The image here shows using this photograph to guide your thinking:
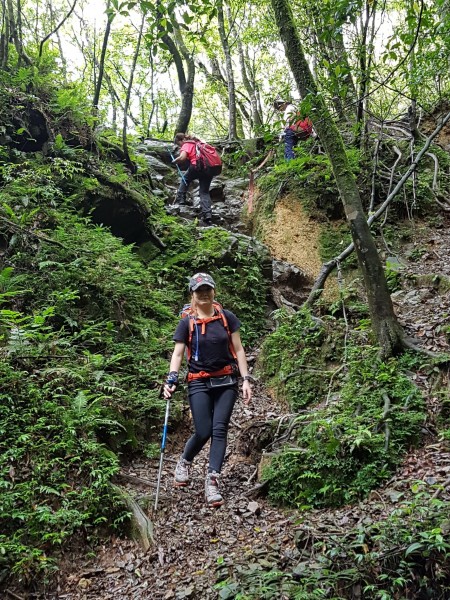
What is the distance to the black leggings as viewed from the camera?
471 cm

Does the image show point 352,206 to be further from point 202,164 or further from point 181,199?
point 181,199

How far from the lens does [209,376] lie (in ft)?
16.0

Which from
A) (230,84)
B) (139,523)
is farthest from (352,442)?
(230,84)

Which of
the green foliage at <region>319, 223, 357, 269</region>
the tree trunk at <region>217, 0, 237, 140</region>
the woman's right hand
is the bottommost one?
the woman's right hand

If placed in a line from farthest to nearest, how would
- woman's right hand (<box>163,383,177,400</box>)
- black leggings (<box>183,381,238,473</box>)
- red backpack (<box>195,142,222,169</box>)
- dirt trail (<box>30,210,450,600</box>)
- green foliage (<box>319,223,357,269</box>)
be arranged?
red backpack (<box>195,142,222,169</box>) → green foliage (<box>319,223,357,269</box>) → woman's right hand (<box>163,383,177,400</box>) → black leggings (<box>183,381,238,473</box>) → dirt trail (<box>30,210,450,600</box>)

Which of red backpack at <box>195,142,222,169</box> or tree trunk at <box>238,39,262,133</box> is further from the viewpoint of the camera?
tree trunk at <box>238,39,262,133</box>

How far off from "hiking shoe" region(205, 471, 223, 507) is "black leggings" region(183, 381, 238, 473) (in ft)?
0.22

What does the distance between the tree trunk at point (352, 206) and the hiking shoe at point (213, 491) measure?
2641 millimetres

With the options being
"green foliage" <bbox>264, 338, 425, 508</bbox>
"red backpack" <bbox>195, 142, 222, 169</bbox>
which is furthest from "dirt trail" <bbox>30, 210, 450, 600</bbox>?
"red backpack" <bbox>195, 142, 222, 169</bbox>

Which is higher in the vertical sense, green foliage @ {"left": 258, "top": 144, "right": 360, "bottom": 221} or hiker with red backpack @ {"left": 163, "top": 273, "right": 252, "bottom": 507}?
green foliage @ {"left": 258, "top": 144, "right": 360, "bottom": 221}

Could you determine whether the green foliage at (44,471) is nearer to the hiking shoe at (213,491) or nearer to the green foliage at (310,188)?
the hiking shoe at (213,491)

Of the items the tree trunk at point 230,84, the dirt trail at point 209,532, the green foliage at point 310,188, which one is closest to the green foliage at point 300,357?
the dirt trail at point 209,532

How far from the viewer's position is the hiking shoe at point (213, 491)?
4516mm

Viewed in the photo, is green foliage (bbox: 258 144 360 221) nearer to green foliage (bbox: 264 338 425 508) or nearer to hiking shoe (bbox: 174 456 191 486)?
green foliage (bbox: 264 338 425 508)
